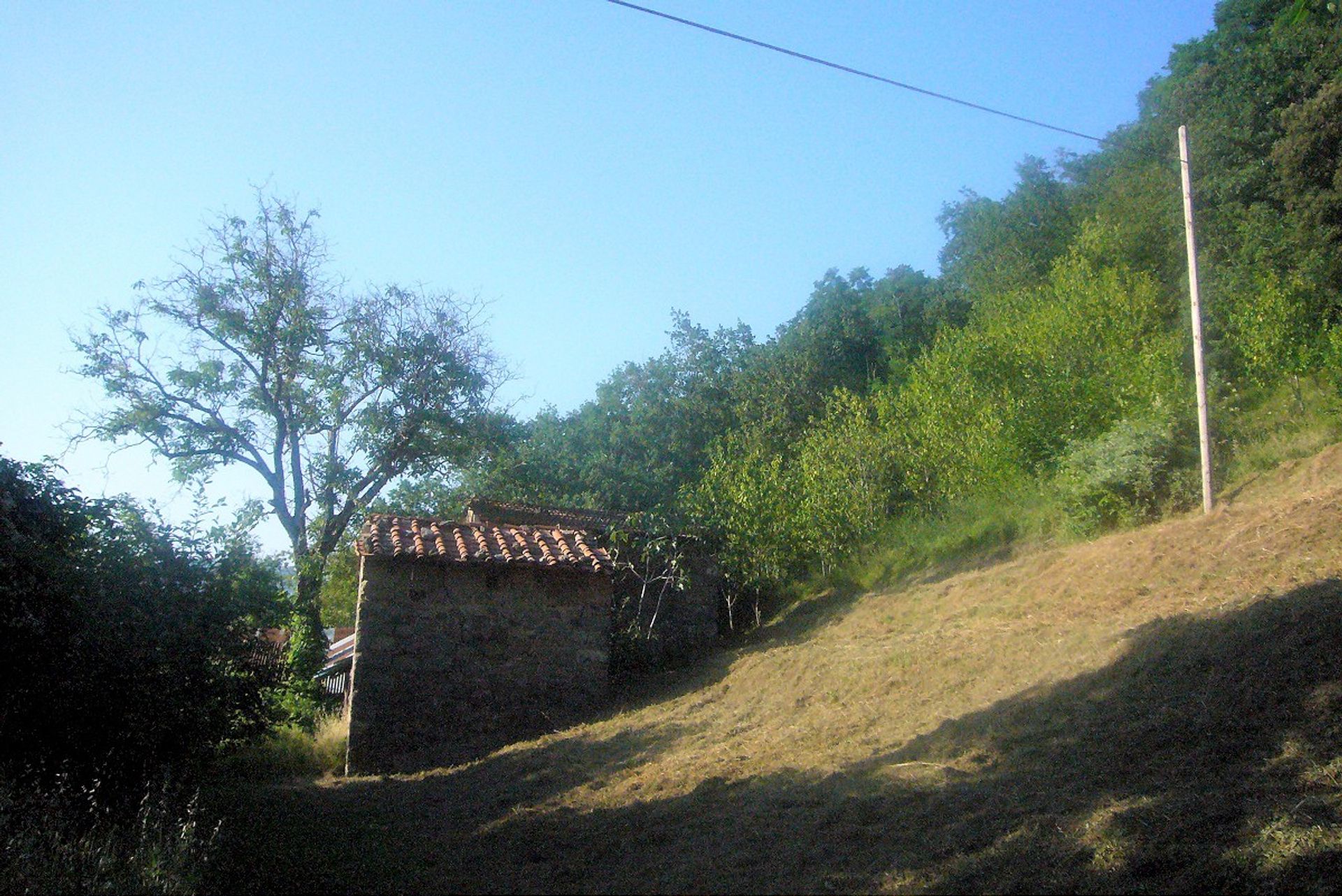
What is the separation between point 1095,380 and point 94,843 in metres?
17.2

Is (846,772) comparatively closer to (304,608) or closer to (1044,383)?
(1044,383)

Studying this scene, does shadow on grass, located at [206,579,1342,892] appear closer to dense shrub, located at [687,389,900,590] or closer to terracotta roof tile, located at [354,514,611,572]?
terracotta roof tile, located at [354,514,611,572]

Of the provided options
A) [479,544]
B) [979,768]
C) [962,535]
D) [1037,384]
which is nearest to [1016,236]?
[1037,384]

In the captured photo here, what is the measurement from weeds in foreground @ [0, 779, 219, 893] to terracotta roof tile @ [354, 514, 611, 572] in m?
5.33

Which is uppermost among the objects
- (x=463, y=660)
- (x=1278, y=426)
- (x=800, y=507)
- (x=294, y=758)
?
(x=1278, y=426)

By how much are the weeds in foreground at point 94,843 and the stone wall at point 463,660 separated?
4.62m

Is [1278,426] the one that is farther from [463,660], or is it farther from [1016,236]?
[1016,236]

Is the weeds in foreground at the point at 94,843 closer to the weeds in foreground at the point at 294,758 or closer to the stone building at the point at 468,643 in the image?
the stone building at the point at 468,643

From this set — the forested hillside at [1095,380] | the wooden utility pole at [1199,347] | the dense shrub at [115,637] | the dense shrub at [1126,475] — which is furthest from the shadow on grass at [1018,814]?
the forested hillside at [1095,380]

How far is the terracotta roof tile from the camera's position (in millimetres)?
13297

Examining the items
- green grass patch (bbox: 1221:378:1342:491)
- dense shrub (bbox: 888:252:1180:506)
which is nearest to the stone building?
dense shrub (bbox: 888:252:1180:506)

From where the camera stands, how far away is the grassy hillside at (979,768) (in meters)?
5.58

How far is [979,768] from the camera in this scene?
24.1 ft

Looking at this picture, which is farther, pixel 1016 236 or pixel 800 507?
pixel 1016 236
